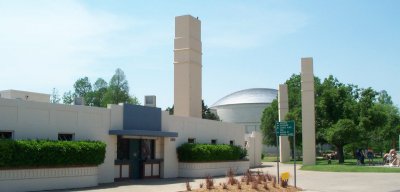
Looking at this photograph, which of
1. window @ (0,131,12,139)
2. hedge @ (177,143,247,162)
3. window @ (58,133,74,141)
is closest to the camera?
window @ (0,131,12,139)

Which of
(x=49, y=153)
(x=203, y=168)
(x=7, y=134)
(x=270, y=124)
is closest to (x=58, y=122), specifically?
(x=49, y=153)

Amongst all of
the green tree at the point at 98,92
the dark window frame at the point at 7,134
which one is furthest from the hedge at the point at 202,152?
the green tree at the point at 98,92

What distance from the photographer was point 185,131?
30.3m

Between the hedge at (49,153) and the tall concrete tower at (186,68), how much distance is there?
10.5m

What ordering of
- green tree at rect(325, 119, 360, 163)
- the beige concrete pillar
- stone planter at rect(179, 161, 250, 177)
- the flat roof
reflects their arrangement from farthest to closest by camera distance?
the beige concrete pillar < green tree at rect(325, 119, 360, 163) < stone planter at rect(179, 161, 250, 177) < the flat roof

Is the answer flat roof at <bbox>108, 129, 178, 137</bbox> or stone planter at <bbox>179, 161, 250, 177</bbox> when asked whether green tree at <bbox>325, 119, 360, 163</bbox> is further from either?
flat roof at <bbox>108, 129, 178, 137</bbox>

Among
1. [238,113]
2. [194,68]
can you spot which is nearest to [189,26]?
[194,68]

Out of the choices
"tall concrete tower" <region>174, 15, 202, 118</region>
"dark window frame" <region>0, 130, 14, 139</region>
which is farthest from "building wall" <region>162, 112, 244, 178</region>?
"dark window frame" <region>0, 130, 14, 139</region>

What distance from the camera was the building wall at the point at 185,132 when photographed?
2850cm

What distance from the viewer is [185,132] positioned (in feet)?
99.5

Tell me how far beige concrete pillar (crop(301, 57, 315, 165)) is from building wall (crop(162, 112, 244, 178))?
11.9 m

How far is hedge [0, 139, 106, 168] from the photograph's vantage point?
1847cm

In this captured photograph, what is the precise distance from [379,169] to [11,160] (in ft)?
87.5

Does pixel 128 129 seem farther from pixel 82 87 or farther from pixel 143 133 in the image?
pixel 82 87
